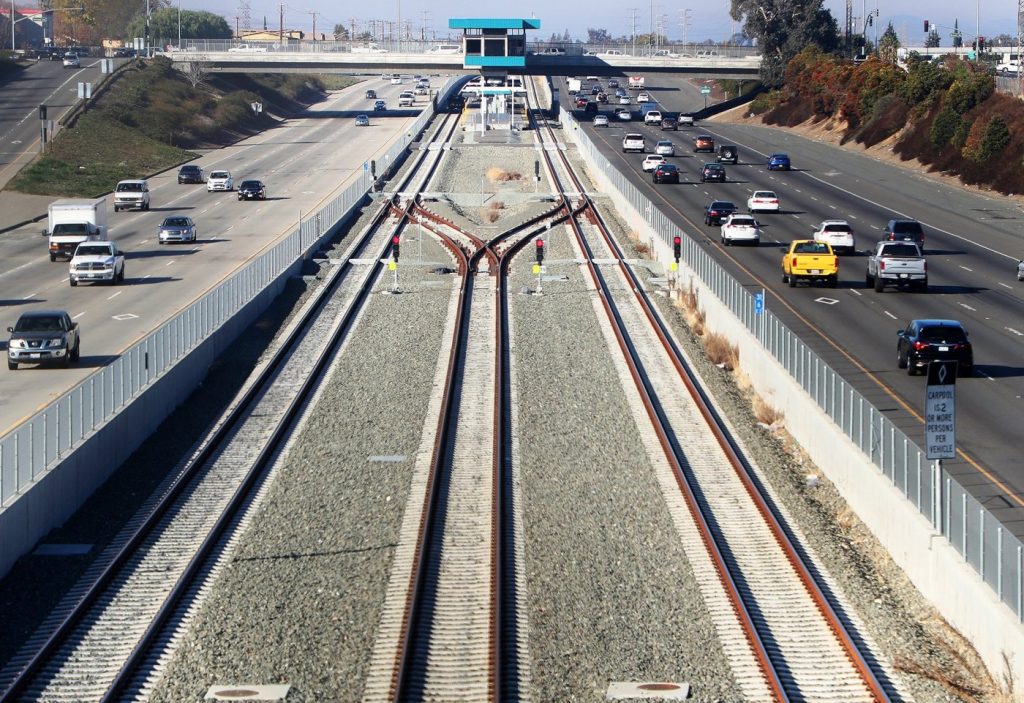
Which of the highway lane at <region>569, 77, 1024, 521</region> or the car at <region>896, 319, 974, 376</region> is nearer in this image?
Result: the highway lane at <region>569, 77, 1024, 521</region>

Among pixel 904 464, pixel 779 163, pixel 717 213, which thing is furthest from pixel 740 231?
pixel 779 163

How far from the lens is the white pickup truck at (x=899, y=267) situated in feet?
151

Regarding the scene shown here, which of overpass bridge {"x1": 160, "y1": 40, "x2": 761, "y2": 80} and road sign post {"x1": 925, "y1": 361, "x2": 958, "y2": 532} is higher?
overpass bridge {"x1": 160, "y1": 40, "x2": 761, "y2": 80}

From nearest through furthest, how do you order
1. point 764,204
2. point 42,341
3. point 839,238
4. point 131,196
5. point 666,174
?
point 42,341 < point 839,238 < point 764,204 < point 131,196 < point 666,174

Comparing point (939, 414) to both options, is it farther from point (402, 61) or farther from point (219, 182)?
point (402, 61)

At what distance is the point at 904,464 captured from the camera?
71.9ft

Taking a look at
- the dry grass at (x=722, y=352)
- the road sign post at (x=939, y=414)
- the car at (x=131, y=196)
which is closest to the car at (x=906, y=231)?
the dry grass at (x=722, y=352)

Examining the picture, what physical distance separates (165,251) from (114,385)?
→ 33419mm

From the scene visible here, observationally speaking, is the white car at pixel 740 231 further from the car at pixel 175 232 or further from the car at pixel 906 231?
the car at pixel 175 232

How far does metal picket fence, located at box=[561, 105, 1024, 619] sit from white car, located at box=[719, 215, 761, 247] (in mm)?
19171

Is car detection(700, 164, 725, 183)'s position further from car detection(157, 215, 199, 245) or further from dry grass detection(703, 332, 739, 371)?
dry grass detection(703, 332, 739, 371)

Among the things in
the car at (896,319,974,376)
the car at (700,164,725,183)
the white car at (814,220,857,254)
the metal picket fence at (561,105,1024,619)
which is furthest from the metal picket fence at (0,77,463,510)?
the car at (700,164,725,183)

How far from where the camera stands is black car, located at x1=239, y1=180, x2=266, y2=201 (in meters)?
80.2

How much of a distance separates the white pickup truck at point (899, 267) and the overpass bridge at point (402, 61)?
93.5 m
